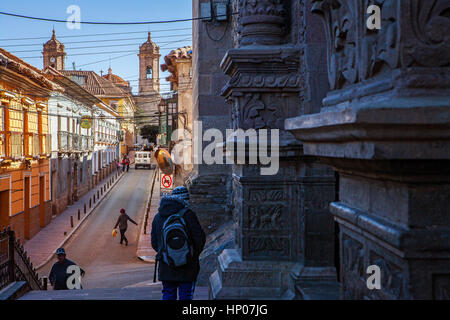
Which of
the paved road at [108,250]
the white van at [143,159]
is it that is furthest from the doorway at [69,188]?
the white van at [143,159]

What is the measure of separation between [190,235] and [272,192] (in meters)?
0.85

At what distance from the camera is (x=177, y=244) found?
403 cm

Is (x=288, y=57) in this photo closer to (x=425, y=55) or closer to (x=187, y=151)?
(x=425, y=55)

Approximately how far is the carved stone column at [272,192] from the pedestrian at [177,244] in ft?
1.04

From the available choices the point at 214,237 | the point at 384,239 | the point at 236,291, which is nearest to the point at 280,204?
the point at 236,291

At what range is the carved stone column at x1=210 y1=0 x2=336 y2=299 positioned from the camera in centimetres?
422

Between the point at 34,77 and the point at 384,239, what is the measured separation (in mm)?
18128

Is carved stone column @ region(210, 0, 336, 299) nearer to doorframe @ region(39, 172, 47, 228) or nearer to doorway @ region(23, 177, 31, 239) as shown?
doorway @ region(23, 177, 31, 239)

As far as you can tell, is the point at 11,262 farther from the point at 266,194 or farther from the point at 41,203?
the point at 41,203

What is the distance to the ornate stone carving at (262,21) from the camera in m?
4.52

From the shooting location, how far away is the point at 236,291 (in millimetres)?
4188

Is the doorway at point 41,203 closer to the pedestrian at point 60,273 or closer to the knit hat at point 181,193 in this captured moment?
the pedestrian at point 60,273

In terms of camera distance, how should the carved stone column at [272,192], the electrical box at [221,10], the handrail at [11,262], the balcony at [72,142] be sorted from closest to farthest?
the carved stone column at [272,192]
the handrail at [11,262]
the electrical box at [221,10]
the balcony at [72,142]

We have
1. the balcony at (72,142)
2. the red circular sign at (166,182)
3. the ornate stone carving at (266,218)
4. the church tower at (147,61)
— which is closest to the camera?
the ornate stone carving at (266,218)
